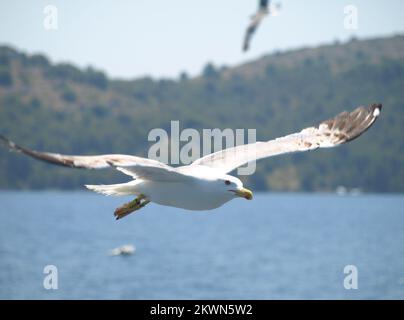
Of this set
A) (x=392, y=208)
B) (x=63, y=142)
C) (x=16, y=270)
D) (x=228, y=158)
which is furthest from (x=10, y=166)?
(x=228, y=158)

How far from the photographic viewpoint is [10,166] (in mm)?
168875

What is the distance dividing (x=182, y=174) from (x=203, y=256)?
69525 mm

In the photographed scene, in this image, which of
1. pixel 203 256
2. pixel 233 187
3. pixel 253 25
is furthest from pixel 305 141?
pixel 203 256

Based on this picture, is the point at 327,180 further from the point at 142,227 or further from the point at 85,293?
the point at 85,293

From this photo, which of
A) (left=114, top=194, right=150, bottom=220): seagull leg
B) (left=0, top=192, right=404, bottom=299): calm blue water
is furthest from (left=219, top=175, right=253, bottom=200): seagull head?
(left=0, top=192, right=404, bottom=299): calm blue water

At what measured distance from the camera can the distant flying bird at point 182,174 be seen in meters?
13.0

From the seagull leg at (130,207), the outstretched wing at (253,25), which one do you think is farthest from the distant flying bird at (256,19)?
the seagull leg at (130,207)

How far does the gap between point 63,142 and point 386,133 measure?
63074mm

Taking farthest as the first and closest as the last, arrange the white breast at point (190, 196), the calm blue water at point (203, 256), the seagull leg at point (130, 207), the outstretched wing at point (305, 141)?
the calm blue water at point (203, 256) → the outstretched wing at point (305, 141) → the seagull leg at point (130, 207) → the white breast at point (190, 196)

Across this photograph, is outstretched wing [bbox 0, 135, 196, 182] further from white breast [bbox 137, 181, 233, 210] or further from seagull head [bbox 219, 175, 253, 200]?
seagull head [bbox 219, 175, 253, 200]

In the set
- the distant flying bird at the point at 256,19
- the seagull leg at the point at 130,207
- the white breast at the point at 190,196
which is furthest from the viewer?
the distant flying bird at the point at 256,19

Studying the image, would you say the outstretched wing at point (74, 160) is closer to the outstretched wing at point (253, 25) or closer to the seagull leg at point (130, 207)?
the seagull leg at point (130, 207)

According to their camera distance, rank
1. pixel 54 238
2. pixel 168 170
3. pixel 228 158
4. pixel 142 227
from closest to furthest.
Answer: pixel 168 170, pixel 228 158, pixel 54 238, pixel 142 227

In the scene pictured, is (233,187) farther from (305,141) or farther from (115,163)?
(305,141)
